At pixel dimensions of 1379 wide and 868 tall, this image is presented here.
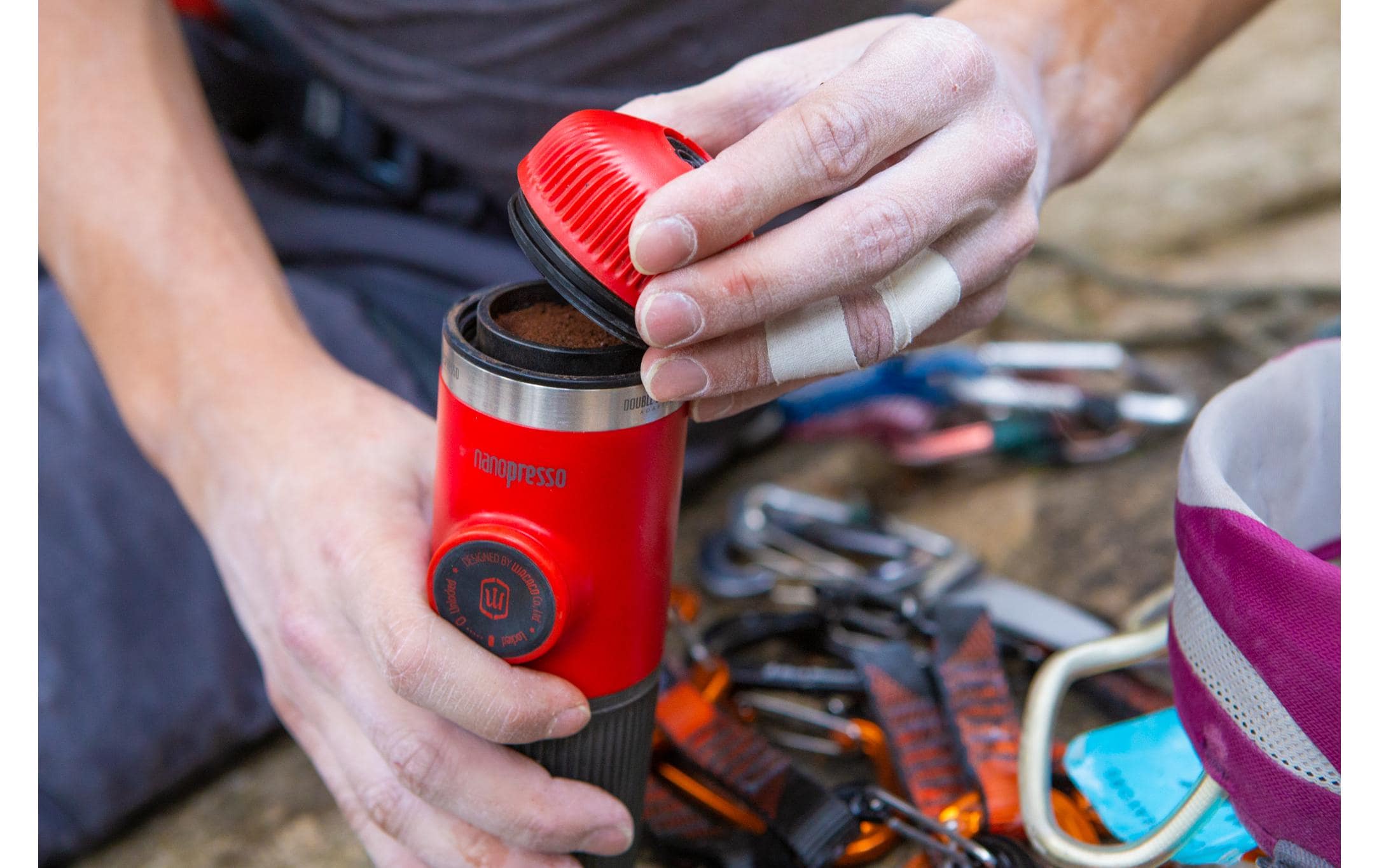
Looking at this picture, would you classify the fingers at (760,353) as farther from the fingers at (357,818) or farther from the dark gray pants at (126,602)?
the dark gray pants at (126,602)

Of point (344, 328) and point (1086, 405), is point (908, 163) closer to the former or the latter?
point (344, 328)

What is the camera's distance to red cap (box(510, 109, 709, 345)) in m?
0.46

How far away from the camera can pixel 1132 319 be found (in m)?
1.54

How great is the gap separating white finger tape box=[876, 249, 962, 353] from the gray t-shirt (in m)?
0.39

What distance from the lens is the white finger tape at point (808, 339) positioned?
1.63 feet

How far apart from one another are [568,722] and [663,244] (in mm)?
281

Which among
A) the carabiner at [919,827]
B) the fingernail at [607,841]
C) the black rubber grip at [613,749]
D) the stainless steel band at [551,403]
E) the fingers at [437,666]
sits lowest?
the carabiner at [919,827]

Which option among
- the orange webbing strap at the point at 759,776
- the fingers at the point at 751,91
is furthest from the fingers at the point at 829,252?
the orange webbing strap at the point at 759,776

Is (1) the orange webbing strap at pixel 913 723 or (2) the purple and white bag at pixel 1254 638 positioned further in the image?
(1) the orange webbing strap at pixel 913 723

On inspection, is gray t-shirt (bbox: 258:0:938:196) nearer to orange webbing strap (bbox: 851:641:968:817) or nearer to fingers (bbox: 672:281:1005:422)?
fingers (bbox: 672:281:1005:422)

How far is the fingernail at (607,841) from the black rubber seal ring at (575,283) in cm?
31

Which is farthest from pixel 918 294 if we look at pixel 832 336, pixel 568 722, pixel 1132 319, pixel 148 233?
pixel 1132 319

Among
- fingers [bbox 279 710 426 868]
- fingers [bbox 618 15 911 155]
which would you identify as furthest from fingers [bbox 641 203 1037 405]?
fingers [bbox 279 710 426 868]

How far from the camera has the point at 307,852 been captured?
796 mm
